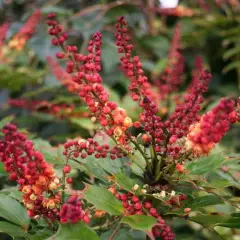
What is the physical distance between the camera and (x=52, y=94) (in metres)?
2.73

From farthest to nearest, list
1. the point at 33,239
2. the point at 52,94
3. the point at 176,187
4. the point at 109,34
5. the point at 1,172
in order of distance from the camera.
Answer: the point at 109,34
the point at 52,94
the point at 1,172
the point at 176,187
the point at 33,239

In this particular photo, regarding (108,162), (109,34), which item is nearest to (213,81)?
(109,34)

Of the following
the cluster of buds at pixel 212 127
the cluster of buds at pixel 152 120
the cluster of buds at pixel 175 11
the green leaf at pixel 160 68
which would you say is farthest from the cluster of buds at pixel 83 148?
the cluster of buds at pixel 175 11

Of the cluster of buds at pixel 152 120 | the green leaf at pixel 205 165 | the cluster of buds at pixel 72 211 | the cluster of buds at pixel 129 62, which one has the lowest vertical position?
the green leaf at pixel 205 165

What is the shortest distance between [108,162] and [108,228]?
0.20 m

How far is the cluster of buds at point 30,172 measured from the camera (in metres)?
0.88

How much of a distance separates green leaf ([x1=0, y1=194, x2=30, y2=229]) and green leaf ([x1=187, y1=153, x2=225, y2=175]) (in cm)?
40

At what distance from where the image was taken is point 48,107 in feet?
7.70

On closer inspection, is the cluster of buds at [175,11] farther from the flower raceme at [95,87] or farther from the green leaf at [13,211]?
the green leaf at [13,211]

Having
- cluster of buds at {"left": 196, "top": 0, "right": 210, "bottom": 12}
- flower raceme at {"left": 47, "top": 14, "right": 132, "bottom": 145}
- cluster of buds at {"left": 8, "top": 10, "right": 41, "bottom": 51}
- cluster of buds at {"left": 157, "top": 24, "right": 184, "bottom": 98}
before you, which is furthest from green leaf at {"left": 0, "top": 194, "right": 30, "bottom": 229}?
cluster of buds at {"left": 196, "top": 0, "right": 210, "bottom": 12}

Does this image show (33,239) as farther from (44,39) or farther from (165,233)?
(44,39)

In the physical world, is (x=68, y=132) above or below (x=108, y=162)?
below

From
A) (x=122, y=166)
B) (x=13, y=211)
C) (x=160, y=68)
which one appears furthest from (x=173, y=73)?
(x=13, y=211)

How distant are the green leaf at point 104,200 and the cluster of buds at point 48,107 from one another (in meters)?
1.25
